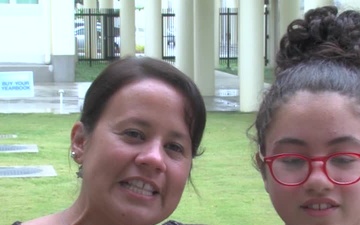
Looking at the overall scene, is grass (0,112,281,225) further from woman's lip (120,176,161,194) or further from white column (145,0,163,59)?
white column (145,0,163,59)

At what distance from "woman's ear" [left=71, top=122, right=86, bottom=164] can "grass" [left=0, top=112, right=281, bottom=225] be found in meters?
3.31

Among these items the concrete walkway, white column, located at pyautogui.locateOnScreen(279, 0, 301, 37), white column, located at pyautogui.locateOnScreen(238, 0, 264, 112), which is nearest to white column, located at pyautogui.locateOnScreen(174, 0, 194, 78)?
the concrete walkway

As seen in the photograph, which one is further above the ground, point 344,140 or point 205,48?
point 344,140

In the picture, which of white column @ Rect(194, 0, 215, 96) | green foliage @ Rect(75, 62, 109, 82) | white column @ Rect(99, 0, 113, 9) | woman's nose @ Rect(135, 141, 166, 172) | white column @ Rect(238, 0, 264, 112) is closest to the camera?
woman's nose @ Rect(135, 141, 166, 172)

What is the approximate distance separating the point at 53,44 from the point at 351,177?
2316 centimetres

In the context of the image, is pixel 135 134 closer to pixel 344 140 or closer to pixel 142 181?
pixel 142 181

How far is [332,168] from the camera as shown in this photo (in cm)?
190

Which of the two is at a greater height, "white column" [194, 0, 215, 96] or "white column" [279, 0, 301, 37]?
"white column" [279, 0, 301, 37]

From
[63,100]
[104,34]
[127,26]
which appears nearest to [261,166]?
[63,100]

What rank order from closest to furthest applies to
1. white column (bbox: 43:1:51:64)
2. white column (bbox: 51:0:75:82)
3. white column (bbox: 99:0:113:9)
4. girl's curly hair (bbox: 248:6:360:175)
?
1. girl's curly hair (bbox: 248:6:360:175)
2. white column (bbox: 51:0:75:82)
3. white column (bbox: 43:1:51:64)
4. white column (bbox: 99:0:113:9)

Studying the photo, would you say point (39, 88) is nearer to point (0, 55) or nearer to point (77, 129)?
point (0, 55)

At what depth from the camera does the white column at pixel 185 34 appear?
21.1m

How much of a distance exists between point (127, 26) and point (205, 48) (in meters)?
8.78

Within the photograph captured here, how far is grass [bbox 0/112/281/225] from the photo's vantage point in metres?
7.84
